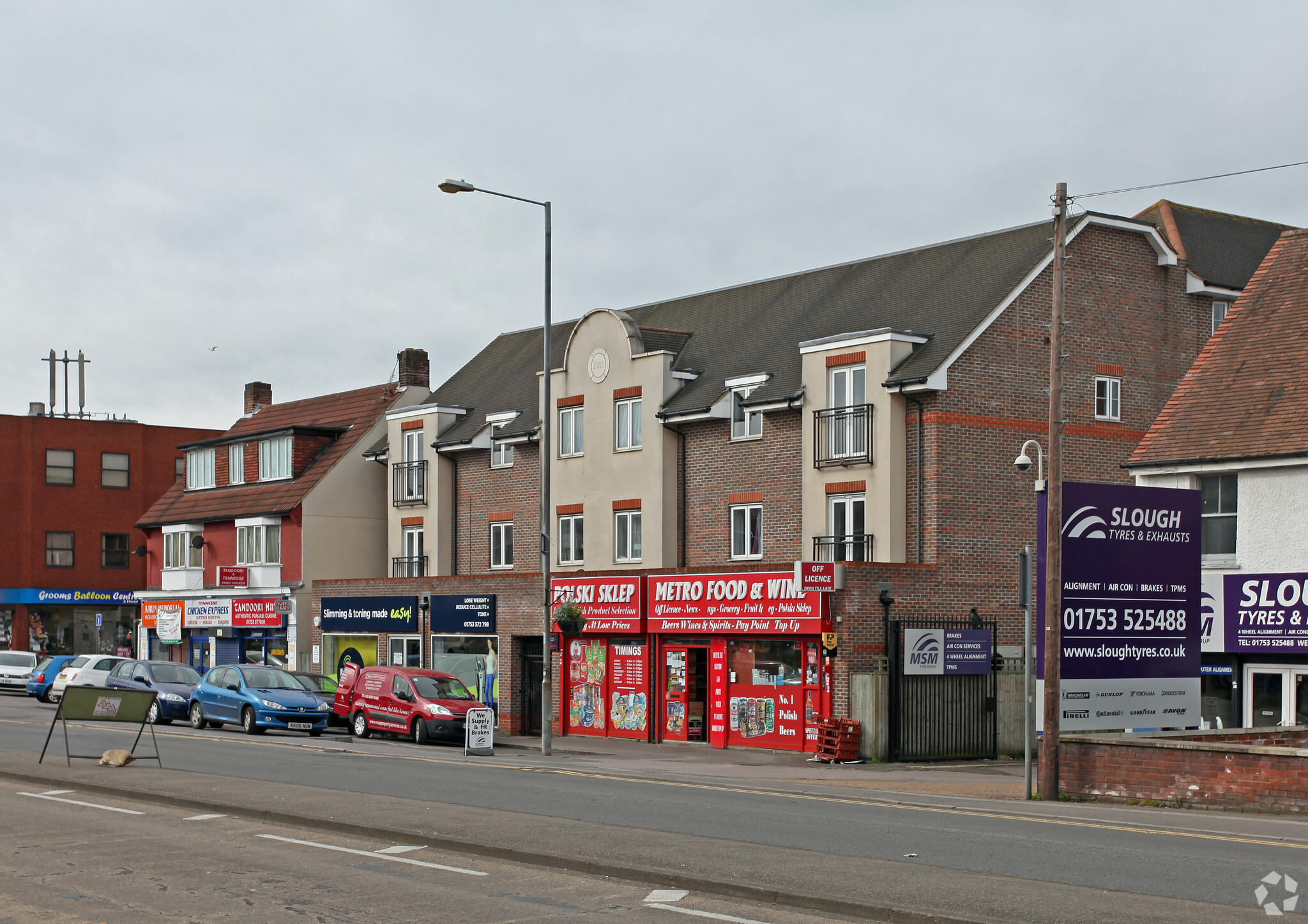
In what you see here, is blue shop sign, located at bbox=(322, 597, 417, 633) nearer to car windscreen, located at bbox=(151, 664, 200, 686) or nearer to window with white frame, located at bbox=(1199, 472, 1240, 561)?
car windscreen, located at bbox=(151, 664, 200, 686)

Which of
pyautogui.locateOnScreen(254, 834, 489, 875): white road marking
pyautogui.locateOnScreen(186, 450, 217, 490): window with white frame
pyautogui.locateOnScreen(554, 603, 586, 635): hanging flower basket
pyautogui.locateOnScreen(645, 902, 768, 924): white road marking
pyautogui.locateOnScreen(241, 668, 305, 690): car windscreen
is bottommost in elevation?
pyautogui.locateOnScreen(241, 668, 305, 690): car windscreen

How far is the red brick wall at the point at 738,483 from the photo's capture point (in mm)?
32250

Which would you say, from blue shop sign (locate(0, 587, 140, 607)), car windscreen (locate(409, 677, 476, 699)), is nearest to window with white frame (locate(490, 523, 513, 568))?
car windscreen (locate(409, 677, 476, 699))

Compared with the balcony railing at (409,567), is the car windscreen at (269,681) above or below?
below

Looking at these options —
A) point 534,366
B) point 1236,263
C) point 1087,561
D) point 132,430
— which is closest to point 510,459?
point 534,366

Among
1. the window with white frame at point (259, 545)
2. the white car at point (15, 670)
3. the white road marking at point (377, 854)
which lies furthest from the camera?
the white car at point (15, 670)

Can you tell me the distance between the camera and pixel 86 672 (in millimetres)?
38625

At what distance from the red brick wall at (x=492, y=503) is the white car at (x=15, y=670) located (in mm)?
→ 17978

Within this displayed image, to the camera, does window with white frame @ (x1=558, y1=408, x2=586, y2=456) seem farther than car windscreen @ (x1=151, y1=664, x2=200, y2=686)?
Yes

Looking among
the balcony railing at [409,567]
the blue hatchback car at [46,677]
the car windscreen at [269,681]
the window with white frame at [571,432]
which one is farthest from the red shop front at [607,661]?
the blue hatchback car at [46,677]

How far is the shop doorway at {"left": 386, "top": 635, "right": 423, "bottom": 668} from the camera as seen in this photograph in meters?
39.5

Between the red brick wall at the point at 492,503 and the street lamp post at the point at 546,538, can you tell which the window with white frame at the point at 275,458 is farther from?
the street lamp post at the point at 546,538

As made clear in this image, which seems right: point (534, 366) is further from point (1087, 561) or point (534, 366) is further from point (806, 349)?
point (1087, 561)

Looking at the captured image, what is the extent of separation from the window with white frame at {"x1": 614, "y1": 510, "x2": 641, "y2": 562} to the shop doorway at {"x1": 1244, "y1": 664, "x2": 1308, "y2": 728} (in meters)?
14.9
